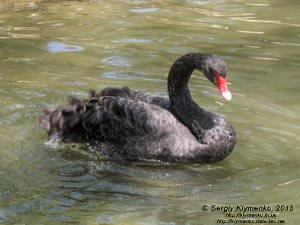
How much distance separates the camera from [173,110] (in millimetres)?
5664

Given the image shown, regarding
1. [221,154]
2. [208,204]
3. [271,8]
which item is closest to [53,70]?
[221,154]

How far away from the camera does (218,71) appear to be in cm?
512

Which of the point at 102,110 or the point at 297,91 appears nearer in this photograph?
the point at 102,110

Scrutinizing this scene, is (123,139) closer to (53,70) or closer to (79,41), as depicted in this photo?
(53,70)

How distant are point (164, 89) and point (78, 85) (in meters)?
0.92

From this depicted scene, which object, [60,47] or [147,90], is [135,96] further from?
[60,47]

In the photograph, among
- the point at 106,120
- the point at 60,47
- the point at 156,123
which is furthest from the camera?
the point at 60,47

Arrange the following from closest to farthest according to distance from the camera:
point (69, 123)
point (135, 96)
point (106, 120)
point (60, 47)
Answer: point (106, 120)
point (69, 123)
point (135, 96)
point (60, 47)

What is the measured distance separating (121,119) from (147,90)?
5.16 feet

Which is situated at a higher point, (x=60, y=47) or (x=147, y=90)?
(x=60, y=47)

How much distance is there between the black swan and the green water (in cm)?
13

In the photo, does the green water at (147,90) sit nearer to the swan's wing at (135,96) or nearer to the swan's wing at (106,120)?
the swan's wing at (106,120)

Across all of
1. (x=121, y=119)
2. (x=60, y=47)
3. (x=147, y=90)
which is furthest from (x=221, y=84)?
(x=60, y=47)

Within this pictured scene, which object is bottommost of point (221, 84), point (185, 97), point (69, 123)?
point (69, 123)
